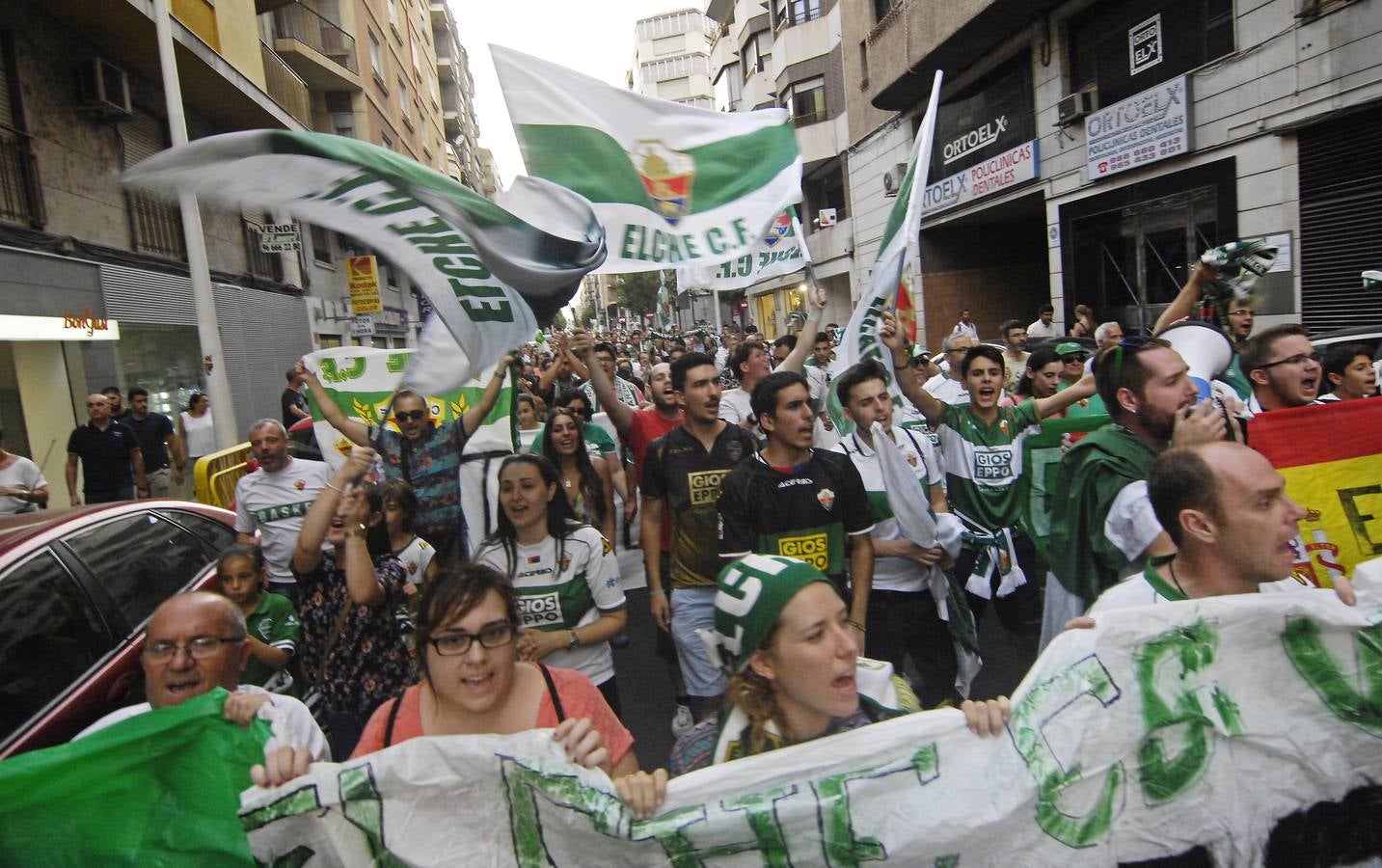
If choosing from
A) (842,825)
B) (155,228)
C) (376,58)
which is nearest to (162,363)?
(155,228)

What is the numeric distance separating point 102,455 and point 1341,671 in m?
10.2

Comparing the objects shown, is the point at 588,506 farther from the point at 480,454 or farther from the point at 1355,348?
the point at 1355,348

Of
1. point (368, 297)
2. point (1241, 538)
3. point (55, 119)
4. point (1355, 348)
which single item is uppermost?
point (55, 119)

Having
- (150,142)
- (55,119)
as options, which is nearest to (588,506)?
(55,119)

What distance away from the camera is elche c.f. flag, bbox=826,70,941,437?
183 inches

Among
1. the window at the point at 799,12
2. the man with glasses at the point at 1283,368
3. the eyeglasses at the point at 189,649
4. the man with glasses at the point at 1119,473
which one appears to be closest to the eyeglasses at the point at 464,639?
the eyeglasses at the point at 189,649

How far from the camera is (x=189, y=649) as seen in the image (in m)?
2.30

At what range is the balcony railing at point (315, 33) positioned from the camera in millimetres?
23844

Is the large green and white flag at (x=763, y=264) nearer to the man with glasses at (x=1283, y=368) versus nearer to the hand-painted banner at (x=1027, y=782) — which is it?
the man with glasses at (x=1283, y=368)

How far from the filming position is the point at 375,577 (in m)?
3.39

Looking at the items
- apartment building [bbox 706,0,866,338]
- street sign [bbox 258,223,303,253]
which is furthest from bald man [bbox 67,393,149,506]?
apartment building [bbox 706,0,866,338]

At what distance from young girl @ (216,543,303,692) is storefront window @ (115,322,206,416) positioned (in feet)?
34.9

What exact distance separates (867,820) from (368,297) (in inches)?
614

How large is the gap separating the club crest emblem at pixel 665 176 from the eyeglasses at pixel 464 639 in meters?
3.18
